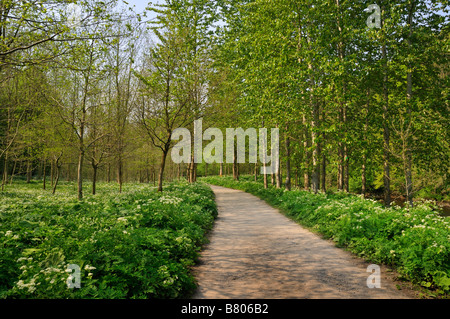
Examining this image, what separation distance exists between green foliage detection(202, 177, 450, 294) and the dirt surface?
0.37 meters

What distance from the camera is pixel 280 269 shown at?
6.02 metres

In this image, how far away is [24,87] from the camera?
1655 cm

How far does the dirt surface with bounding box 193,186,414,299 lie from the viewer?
491 centimetres

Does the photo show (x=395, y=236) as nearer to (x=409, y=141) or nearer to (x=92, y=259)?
(x=92, y=259)

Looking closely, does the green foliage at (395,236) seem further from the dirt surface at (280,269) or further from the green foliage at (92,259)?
the green foliage at (92,259)

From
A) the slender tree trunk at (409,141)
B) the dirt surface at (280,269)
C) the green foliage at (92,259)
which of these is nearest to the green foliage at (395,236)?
the dirt surface at (280,269)

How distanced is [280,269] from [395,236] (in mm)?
2896

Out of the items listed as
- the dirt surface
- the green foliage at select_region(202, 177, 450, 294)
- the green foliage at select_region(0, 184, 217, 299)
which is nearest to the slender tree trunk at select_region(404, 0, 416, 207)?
the green foliage at select_region(202, 177, 450, 294)

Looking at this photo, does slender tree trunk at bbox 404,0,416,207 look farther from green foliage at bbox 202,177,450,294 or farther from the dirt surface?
the dirt surface

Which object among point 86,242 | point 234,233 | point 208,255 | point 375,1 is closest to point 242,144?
point 375,1

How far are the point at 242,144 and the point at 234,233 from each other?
78.9 ft

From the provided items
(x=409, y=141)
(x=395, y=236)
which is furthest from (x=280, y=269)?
(x=409, y=141)

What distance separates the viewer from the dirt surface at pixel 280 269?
491cm

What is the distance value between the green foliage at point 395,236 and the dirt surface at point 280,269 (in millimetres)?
368
